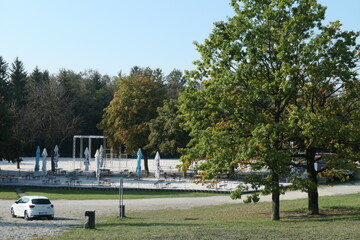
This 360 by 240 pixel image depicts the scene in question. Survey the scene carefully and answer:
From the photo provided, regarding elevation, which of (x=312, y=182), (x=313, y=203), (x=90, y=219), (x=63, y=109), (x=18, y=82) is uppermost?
(x=18, y=82)

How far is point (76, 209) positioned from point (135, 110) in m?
34.4

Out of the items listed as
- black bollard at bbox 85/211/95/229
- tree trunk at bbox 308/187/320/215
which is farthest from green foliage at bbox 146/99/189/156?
black bollard at bbox 85/211/95/229

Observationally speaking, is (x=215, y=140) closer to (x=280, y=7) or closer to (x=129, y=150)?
(x=280, y=7)

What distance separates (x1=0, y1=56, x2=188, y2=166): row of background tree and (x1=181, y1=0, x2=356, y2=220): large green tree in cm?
3174

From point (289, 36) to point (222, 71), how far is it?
3.66 m

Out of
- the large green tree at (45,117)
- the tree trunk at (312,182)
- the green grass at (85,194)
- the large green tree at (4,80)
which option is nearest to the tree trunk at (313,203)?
the tree trunk at (312,182)

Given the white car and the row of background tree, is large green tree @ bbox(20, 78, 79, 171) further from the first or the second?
the white car

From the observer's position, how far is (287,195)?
145 ft

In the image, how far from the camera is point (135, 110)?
67.6 m

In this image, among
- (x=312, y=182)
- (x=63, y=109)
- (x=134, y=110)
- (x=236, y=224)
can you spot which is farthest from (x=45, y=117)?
(x=236, y=224)

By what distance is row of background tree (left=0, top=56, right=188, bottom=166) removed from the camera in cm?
6088

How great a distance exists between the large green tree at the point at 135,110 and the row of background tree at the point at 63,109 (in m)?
0.13

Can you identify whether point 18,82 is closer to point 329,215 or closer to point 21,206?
point 21,206

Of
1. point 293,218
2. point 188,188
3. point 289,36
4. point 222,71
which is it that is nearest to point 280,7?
point 289,36
